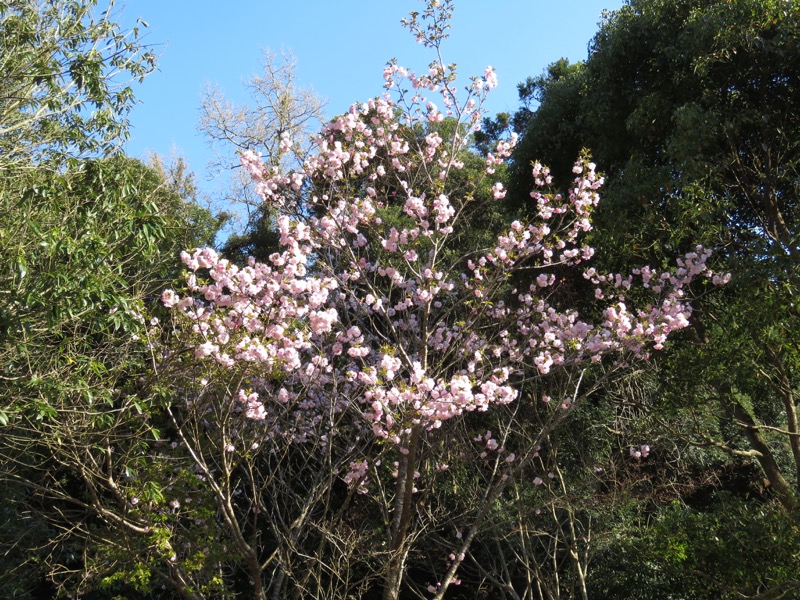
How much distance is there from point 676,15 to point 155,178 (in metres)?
8.13

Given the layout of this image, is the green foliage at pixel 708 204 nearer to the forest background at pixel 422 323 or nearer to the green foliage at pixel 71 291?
the forest background at pixel 422 323

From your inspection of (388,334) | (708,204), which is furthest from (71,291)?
(708,204)

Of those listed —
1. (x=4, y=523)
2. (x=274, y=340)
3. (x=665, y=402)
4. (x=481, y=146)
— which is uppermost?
(x=481, y=146)

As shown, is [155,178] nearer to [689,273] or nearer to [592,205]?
[592,205]

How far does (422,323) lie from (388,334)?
4.90ft

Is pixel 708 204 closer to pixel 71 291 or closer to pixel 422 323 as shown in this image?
pixel 422 323

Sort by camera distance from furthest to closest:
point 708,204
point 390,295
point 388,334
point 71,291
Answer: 1. point 388,334
2. point 390,295
3. point 708,204
4. point 71,291

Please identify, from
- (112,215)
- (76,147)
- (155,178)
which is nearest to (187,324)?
(112,215)

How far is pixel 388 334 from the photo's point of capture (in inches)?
287

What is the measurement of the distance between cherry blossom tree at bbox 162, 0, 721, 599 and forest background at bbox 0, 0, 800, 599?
0.12ft

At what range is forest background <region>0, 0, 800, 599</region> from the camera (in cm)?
431

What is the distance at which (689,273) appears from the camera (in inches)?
227

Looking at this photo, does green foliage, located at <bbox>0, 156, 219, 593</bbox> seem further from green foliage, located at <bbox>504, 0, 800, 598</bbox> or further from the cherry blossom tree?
green foliage, located at <bbox>504, 0, 800, 598</bbox>

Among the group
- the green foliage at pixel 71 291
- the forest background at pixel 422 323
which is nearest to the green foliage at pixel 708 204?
the forest background at pixel 422 323
